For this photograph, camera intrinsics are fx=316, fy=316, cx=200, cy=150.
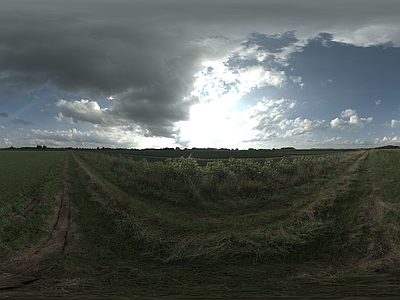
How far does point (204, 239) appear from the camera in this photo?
8484mm

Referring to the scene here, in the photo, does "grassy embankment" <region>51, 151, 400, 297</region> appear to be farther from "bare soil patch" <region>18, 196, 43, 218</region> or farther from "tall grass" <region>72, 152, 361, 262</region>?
"bare soil patch" <region>18, 196, 43, 218</region>

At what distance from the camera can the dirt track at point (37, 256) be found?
588 centimetres

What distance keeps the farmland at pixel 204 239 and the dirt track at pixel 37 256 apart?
0.09ft

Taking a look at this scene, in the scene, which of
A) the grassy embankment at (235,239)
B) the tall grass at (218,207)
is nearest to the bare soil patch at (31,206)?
the grassy embankment at (235,239)

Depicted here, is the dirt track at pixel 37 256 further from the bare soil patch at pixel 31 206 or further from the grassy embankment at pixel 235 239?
the grassy embankment at pixel 235 239

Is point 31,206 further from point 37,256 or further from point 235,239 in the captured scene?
point 235,239

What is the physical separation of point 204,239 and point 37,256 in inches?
159

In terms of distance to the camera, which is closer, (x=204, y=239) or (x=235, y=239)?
(x=235, y=239)

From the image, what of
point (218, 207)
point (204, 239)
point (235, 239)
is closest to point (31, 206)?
point (218, 207)

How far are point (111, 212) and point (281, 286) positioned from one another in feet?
23.7

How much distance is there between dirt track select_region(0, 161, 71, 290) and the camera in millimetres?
5884

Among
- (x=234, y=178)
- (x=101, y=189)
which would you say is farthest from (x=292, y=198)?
(x=101, y=189)

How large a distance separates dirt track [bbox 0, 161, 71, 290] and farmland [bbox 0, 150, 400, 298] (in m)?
0.03

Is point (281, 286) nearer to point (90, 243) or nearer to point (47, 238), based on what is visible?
point (90, 243)
